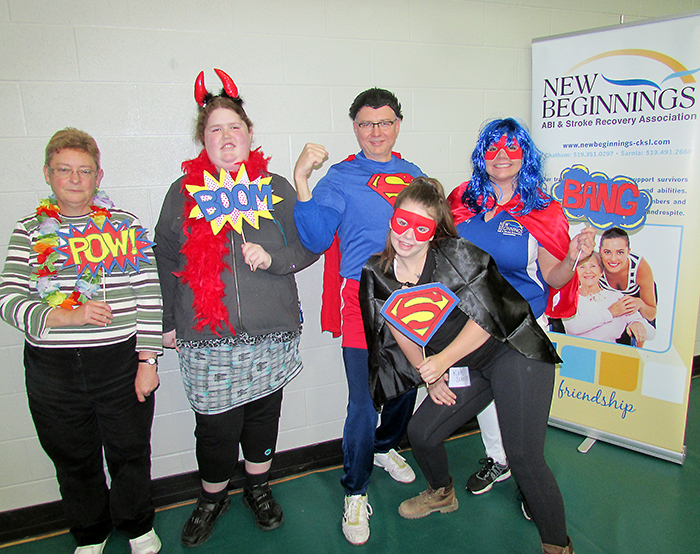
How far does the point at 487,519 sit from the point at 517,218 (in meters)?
1.36

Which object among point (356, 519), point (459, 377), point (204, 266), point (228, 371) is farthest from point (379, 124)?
point (356, 519)

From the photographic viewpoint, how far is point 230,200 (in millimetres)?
1729

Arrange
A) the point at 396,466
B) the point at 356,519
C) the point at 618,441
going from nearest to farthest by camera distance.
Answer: the point at 356,519, the point at 396,466, the point at 618,441

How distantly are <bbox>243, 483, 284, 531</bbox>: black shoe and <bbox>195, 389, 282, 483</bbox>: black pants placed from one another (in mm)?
169

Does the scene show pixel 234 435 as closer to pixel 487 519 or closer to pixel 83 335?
pixel 83 335

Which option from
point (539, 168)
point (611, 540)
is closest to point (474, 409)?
point (611, 540)

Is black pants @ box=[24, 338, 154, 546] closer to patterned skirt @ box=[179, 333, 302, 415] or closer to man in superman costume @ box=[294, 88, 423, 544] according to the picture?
patterned skirt @ box=[179, 333, 302, 415]

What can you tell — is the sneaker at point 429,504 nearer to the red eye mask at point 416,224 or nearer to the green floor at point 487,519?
the green floor at point 487,519

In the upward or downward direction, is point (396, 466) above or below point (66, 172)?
below

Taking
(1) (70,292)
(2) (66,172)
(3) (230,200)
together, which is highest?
(2) (66,172)

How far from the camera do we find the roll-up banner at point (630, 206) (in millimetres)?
2248

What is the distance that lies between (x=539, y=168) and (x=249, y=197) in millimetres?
1165

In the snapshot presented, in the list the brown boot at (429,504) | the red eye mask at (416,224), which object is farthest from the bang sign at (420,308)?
the brown boot at (429,504)

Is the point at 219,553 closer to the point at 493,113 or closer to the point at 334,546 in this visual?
the point at 334,546
